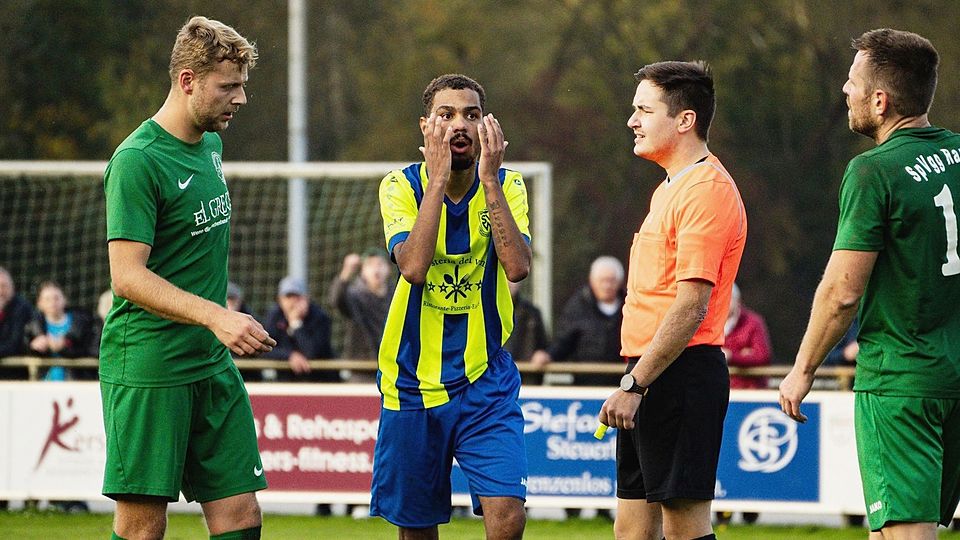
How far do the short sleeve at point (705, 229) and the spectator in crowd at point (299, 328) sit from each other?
265 inches

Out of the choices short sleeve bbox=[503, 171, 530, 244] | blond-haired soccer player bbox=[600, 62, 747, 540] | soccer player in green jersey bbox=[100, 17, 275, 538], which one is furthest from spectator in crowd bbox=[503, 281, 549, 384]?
soccer player in green jersey bbox=[100, 17, 275, 538]

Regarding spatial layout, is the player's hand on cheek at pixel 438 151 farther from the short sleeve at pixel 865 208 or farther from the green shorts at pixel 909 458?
the green shorts at pixel 909 458

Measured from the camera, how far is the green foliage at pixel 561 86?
2831cm

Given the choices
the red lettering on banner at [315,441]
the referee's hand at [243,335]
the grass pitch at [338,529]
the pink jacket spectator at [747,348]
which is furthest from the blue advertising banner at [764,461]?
the referee's hand at [243,335]

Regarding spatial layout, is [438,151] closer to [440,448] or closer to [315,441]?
[440,448]

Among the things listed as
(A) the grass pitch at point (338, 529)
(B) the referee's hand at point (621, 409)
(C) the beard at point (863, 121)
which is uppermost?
(C) the beard at point (863, 121)

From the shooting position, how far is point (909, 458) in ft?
17.4

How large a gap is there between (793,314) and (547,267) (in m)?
18.0

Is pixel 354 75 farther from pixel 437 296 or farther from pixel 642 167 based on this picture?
pixel 437 296

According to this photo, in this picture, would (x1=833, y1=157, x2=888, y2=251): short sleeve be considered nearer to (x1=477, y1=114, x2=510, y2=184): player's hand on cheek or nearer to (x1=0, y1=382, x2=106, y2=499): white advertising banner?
(x1=477, y1=114, x2=510, y2=184): player's hand on cheek

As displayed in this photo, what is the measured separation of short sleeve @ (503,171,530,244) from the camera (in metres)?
6.22

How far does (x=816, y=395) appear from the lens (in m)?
10.6

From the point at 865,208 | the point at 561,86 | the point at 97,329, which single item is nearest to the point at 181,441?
the point at 865,208

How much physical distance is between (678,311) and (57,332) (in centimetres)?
808
